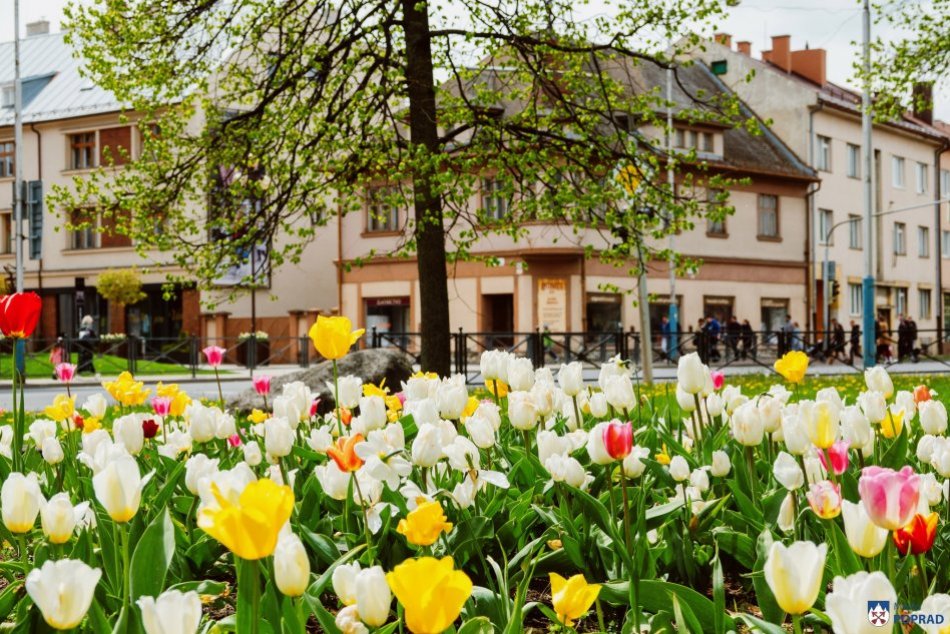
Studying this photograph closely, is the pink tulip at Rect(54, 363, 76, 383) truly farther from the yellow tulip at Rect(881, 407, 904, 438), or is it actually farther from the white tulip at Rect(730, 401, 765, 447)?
the yellow tulip at Rect(881, 407, 904, 438)

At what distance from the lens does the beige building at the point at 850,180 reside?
135ft

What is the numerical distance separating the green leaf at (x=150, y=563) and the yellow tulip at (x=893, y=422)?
2.48m

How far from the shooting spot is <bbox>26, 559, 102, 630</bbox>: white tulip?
4.75ft

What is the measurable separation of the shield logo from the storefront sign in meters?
32.4

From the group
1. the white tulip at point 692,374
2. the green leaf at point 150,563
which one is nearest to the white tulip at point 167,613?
the green leaf at point 150,563

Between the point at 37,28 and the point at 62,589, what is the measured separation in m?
51.1

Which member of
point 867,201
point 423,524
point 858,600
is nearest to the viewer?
point 858,600

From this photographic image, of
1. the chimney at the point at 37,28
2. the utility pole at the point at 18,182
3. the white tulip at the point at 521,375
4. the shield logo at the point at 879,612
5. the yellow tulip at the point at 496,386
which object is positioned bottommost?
the shield logo at the point at 879,612

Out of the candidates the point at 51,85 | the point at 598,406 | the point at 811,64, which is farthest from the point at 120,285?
the point at 598,406

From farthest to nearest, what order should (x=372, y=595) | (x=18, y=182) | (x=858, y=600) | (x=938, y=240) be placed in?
1. (x=938, y=240)
2. (x=18, y=182)
3. (x=372, y=595)
4. (x=858, y=600)

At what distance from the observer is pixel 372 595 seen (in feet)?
5.14

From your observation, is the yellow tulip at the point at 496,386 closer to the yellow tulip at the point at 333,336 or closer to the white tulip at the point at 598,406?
the white tulip at the point at 598,406

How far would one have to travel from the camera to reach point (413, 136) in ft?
38.3

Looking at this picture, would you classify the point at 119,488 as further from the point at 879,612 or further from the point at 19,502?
the point at 879,612
